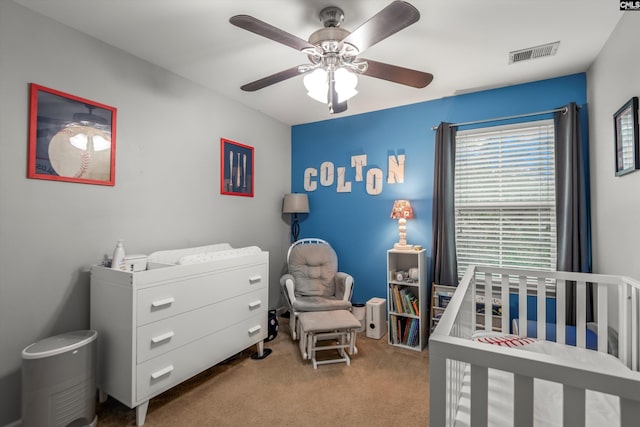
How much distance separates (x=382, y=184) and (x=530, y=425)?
110 inches

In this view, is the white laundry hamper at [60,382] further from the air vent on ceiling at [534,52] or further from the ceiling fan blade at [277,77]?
the air vent on ceiling at [534,52]

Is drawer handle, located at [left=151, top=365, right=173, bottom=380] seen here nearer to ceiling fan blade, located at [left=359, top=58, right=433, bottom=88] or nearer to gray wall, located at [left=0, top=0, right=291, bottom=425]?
gray wall, located at [left=0, top=0, right=291, bottom=425]

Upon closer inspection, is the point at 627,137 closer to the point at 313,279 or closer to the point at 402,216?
the point at 402,216

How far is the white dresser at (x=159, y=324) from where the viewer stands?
5.73 feet

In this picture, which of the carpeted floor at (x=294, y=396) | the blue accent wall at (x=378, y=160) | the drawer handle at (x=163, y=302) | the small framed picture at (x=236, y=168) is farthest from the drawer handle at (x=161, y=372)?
the blue accent wall at (x=378, y=160)

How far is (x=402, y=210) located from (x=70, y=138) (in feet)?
8.93

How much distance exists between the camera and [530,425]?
29.4 inches

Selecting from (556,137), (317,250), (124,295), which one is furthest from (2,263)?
(556,137)

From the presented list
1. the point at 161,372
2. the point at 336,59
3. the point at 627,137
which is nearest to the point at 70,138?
the point at 161,372

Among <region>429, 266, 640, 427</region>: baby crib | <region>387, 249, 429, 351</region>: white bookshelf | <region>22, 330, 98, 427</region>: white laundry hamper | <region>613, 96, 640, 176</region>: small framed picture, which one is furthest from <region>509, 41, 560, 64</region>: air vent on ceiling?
<region>22, 330, 98, 427</region>: white laundry hamper

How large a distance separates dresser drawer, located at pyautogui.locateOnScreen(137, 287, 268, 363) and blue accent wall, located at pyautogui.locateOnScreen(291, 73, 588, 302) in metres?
1.37

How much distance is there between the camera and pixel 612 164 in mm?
2002

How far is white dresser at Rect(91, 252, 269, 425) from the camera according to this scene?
1.75 m

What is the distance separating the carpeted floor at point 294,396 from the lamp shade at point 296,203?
1.61 m
